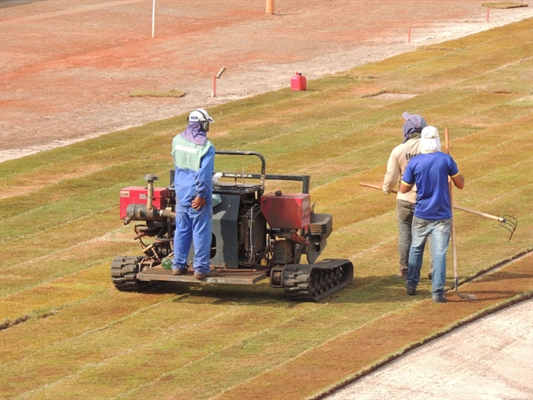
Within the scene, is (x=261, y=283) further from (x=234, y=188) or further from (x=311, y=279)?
(x=234, y=188)

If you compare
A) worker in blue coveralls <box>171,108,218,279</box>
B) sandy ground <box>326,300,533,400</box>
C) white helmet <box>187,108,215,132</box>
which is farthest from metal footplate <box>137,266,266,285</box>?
sandy ground <box>326,300,533,400</box>

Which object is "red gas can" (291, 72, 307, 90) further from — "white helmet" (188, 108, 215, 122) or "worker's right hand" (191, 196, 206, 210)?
"worker's right hand" (191, 196, 206, 210)

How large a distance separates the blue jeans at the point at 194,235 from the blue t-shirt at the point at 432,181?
2479mm

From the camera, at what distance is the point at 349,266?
15.8m

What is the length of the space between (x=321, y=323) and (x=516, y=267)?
3914 mm

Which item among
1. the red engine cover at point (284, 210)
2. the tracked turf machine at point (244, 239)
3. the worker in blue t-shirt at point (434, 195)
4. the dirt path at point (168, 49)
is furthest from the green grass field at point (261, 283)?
the dirt path at point (168, 49)

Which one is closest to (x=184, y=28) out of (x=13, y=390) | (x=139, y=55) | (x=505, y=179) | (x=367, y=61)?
(x=139, y=55)

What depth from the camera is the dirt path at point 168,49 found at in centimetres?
3312

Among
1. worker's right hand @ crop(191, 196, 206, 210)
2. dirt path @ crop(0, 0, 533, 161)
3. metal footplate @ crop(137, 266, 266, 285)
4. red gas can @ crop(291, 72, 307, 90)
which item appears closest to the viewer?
worker's right hand @ crop(191, 196, 206, 210)

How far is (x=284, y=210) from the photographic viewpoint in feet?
49.2

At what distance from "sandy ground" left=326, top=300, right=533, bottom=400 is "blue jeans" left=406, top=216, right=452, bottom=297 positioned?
796mm

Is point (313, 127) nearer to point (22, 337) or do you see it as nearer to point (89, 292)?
point (89, 292)

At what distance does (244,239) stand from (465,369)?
138 inches

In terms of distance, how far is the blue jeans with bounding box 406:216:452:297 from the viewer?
575 inches
